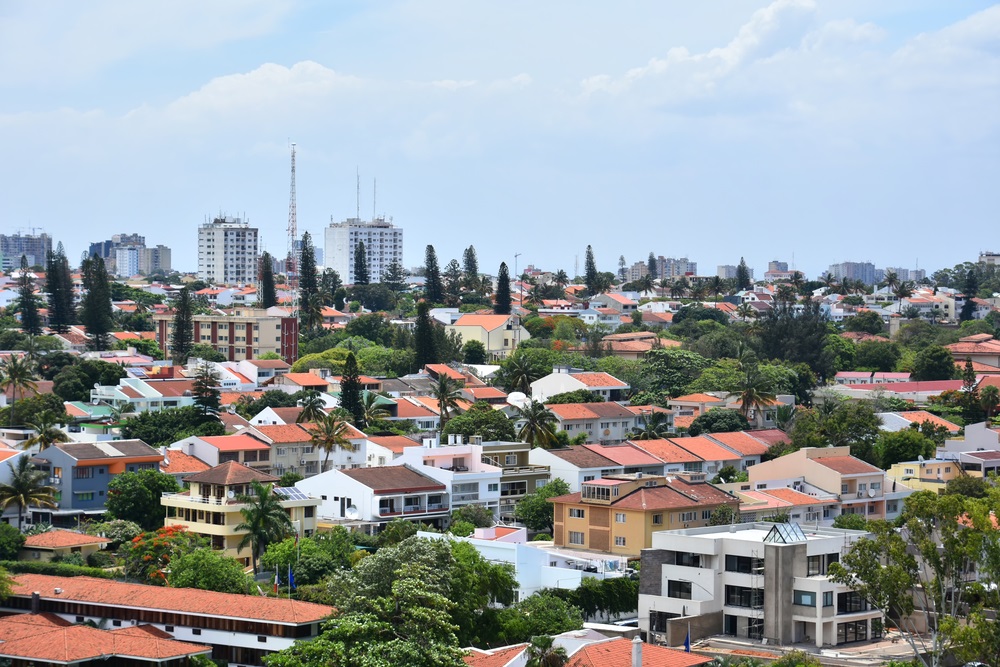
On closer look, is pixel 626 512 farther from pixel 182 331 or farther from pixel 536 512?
pixel 182 331

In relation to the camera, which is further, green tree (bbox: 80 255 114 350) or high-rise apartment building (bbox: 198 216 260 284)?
high-rise apartment building (bbox: 198 216 260 284)

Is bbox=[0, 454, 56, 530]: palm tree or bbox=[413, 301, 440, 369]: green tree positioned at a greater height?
bbox=[413, 301, 440, 369]: green tree

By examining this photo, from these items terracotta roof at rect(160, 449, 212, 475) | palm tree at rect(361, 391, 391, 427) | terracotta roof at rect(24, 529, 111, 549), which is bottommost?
terracotta roof at rect(24, 529, 111, 549)

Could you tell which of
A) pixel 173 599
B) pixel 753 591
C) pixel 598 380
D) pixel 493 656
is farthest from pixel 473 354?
pixel 493 656

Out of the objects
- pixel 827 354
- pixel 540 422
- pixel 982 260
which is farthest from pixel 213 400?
pixel 982 260

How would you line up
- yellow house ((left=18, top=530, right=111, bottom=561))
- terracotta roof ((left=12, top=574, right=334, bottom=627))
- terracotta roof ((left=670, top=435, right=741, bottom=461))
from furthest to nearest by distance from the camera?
1. terracotta roof ((left=670, top=435, right=741, bottom=461))
2. yellow house ((left=18, top=530, right=111, bottom=561))
3. terracotta roof ((left=12, top=574, right=334, bottom=627))

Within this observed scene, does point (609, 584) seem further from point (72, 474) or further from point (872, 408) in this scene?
point (872, 408)

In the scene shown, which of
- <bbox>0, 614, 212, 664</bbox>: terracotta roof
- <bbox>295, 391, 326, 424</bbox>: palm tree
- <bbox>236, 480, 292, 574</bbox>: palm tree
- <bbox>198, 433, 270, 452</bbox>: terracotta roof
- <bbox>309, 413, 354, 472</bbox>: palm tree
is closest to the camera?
<bbox>0, 614, 212, 664</bbox>: terracotta roof

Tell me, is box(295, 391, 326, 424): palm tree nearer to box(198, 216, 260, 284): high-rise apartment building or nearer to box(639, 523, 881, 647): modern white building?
box(639, 523, 881, 647): modern white building

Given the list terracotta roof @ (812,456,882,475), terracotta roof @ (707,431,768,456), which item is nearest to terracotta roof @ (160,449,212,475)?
terracotta roof @ (707,431,768,456)
